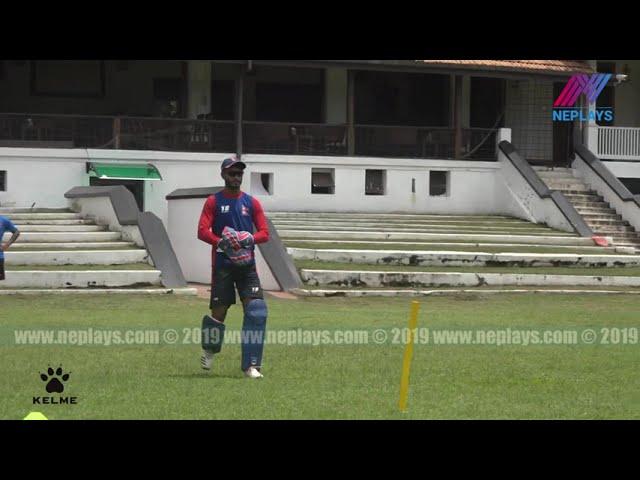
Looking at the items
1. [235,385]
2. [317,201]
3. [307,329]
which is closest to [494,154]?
[317,201]

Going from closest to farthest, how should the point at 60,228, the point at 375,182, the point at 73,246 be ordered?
the point at 73,246 → the point at 60,228 → the point at 375,182

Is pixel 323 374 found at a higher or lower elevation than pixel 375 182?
lower

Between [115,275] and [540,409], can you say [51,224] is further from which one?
[540,409]

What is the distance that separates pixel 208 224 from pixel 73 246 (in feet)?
41.8

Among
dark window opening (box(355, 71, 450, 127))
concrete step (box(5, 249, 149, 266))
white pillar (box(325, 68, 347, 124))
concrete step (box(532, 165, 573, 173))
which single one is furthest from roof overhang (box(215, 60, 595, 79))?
concrete step (box(5, 249, 149, 266))

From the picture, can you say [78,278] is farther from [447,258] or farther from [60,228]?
[447,258]

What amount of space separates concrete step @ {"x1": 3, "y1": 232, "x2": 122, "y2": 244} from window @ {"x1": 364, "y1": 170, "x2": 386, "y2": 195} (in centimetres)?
1086

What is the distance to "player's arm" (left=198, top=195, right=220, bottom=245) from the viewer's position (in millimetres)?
12500

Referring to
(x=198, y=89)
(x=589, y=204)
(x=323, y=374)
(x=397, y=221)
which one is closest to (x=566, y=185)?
(x=589, y=204)

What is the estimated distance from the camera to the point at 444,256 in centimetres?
2611

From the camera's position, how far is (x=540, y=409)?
10.5 m

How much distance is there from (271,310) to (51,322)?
12.8ft

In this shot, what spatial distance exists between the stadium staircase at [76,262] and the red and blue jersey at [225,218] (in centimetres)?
963

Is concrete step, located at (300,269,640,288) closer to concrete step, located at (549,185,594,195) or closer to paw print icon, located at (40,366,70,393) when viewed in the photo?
concrete step, located at (549,185,594,195)
